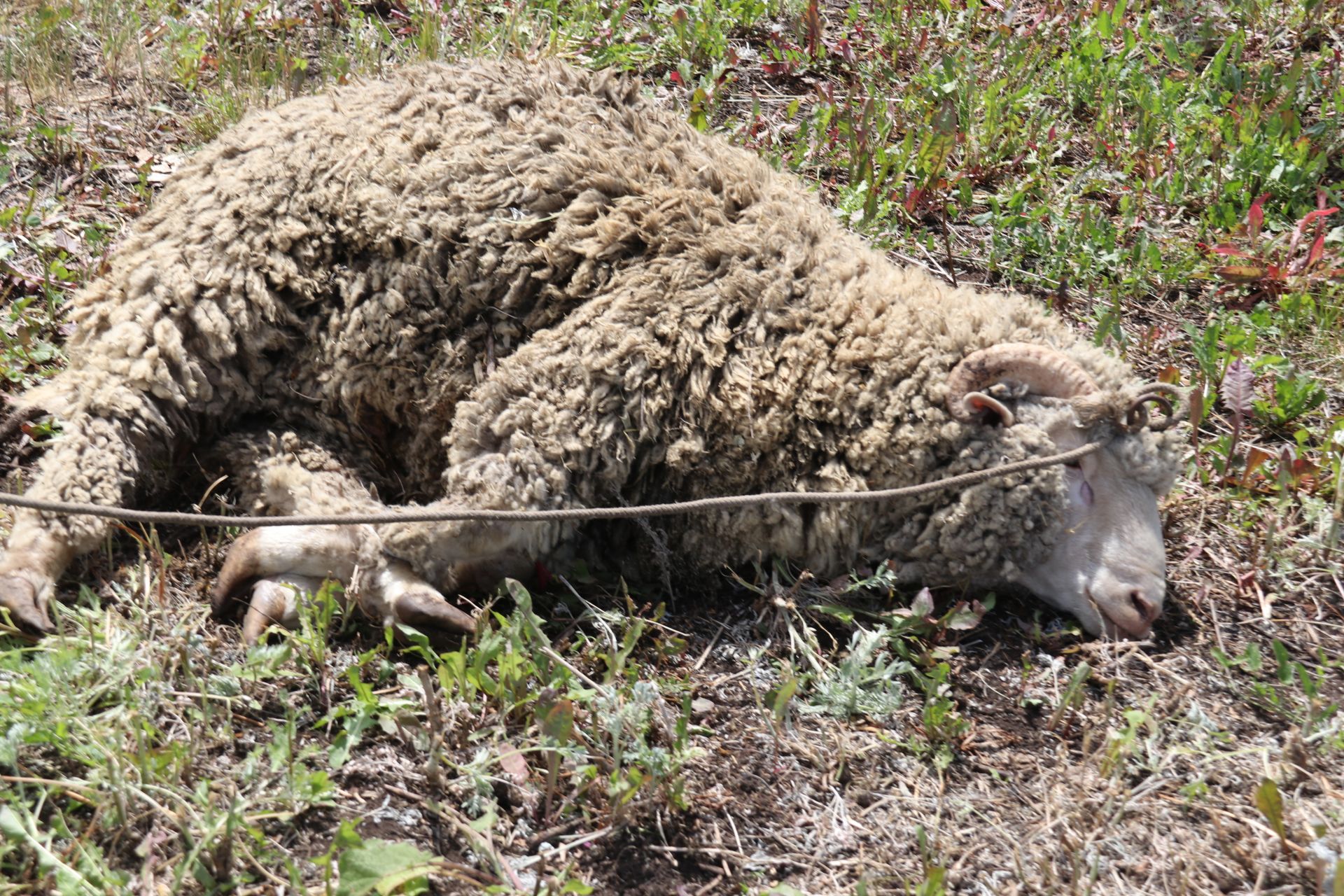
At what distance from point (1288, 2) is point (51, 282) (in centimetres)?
599

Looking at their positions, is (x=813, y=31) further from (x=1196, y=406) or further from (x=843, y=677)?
(x=843, y=677)

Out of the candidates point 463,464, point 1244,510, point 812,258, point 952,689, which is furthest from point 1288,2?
point 463,464

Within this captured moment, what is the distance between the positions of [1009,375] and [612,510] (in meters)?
1.19

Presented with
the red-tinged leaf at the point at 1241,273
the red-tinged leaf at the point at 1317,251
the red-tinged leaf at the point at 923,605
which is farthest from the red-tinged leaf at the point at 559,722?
the red-tinged leaf at the point at 1317,251

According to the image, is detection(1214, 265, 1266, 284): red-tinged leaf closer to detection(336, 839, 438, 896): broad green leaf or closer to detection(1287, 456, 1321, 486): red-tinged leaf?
detection(1287, 456, 1321, 486): red-tinged leaf

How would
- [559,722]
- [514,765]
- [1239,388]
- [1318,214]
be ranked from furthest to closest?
[1318,214]
[1239,388]
[514,765]
[559,722]

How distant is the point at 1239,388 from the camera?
13.4ft

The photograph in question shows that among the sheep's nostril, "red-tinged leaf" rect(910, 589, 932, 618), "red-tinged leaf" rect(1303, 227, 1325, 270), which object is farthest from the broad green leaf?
"red-tinged leaf" rect(1303, 227, 1325, 270)

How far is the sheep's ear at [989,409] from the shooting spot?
329 cm

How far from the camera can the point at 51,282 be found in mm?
4516

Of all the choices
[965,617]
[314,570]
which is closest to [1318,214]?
[965,617]

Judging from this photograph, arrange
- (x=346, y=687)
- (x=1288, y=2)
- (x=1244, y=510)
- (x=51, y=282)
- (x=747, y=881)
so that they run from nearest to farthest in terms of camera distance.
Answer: (x=747, y=881)
(x=346, y=687)
(x=1244, y=510)
(x=51, y=282)
(x=1288, y=2)

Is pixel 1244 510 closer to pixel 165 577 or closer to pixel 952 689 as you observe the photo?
pixel 952 689

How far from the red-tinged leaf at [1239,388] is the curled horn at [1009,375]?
953 millimetres
